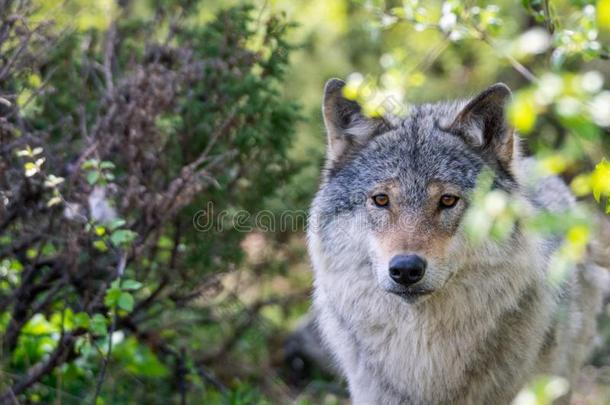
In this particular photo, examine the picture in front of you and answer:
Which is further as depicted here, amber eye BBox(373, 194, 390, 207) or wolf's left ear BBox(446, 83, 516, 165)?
wolf's left ear BBox(446, 83, 516, 165)

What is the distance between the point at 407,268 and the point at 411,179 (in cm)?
57

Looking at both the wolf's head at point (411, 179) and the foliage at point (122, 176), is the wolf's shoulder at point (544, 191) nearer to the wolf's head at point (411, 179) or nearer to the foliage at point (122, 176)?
the wolf's head at point (411, 179)

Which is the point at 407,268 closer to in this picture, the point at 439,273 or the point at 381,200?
the point at 439,273

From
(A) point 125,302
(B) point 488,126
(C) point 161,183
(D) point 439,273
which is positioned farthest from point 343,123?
(A) point 125,302

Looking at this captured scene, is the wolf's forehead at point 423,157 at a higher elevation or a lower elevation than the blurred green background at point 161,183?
higher

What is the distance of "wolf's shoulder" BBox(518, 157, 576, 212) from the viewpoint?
4578mm

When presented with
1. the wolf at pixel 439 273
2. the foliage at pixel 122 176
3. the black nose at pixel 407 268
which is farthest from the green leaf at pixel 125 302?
the black nose at pixel 407 268

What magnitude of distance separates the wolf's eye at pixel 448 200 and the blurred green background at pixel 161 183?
0.58 metres

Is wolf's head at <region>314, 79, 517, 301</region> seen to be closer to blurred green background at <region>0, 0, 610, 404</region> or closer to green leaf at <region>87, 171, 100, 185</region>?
blurred green background at <region>0, 0, 610, 404</region>

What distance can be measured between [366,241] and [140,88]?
1787 mm

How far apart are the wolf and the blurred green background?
0.29 metres

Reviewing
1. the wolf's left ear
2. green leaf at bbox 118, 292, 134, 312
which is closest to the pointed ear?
the wolf's left ear

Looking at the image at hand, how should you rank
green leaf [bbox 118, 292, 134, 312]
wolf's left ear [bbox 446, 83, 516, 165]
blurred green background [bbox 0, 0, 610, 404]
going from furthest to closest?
blurred green background [bbox 0, 0, 610, 404]
wolf's left ear [bbox 446, 83, 516, 165]
green leaf [bbox 118, 292, 134, 312]

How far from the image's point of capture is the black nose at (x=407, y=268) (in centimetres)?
384
